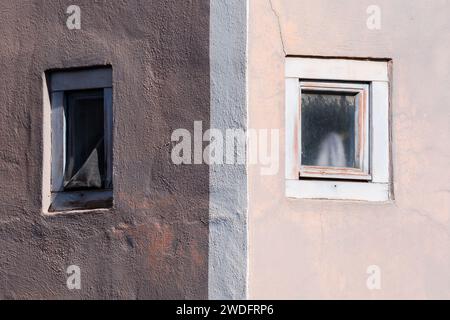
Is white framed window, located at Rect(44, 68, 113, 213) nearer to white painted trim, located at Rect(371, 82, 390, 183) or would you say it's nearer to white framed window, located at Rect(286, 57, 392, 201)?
white framed window, located at Rect(286, 57, 392, 201)

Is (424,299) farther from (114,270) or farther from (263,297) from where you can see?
(114,270)

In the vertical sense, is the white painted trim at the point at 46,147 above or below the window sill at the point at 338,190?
above

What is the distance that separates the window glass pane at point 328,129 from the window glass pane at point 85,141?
4.95ft

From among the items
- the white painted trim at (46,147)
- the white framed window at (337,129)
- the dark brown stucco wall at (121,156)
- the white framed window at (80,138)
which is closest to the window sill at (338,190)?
the white framed window at (337,129)

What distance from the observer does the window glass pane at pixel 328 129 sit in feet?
42.3

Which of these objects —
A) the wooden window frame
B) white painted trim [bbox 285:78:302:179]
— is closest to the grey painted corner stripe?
white painted trim [bbox 285:78:302:179]

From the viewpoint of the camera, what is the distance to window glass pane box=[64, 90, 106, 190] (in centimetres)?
1316

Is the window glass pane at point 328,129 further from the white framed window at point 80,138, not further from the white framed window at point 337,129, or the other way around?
the white framed window at point 80,138

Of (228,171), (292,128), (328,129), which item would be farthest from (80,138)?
(328,129)

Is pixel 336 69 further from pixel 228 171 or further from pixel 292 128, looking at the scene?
pixel 228 171

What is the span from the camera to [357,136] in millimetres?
12922

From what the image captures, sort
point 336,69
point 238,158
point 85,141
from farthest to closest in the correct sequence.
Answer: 1. point 85,141
2. point 336,69
3. point 238,158

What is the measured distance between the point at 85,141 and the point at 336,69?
1935 mm
